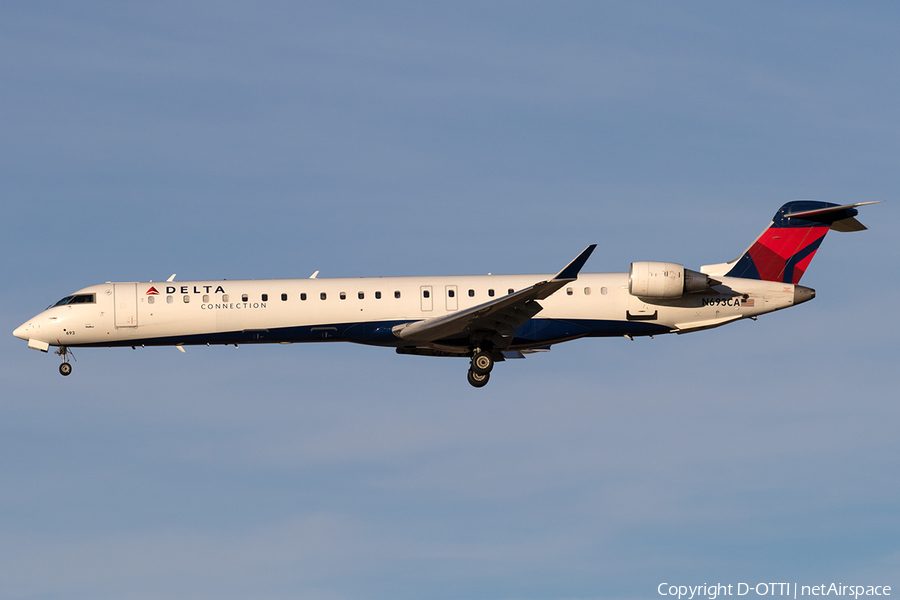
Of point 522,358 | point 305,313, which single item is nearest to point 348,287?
point 305,313

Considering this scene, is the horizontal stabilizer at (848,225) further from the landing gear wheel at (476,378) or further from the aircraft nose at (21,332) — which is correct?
the aircraft nose at (21,332)

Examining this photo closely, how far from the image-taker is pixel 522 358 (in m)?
34.9

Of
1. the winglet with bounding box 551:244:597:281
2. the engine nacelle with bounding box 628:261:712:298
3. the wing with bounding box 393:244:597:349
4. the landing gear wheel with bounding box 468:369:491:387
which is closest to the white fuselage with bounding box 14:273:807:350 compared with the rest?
the engine nacelle with bounding box 628:261:712:298

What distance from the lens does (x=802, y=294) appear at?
113ft

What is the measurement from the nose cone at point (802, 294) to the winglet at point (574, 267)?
356 inches

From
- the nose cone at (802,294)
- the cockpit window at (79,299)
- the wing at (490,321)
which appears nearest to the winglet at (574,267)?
the wing at (490,321)

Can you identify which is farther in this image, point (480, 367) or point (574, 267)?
point (480, 367)

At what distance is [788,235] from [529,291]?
10.3 m

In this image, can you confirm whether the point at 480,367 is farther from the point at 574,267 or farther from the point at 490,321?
the point at 574,267

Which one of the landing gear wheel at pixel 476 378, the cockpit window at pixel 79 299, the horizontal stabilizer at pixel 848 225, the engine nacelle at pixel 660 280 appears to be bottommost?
the landing gear wheel at pixel 476 378

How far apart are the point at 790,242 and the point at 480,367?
10.9m

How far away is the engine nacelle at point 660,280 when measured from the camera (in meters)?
33.2

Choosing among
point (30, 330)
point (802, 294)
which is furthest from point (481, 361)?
point (30, 330)

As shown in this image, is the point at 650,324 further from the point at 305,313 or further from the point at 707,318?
the point at 305,313
